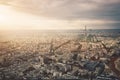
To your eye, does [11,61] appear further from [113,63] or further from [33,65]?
[113,63]

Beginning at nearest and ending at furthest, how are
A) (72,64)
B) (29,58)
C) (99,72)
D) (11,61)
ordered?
(99,72) → (72,64) → (11,61) → (29,58)

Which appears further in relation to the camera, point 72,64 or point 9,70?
point 72,64

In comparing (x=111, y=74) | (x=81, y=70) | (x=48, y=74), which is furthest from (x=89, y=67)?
(x=48, y=74)

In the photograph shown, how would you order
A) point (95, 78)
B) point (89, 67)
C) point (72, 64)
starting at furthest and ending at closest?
1. point (72, 64)
2. point (89, 67)
3. point (95, 78)

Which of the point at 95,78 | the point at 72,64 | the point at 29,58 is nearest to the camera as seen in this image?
the point at 95,78

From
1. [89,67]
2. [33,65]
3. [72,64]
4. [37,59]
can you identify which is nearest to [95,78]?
[89,67]

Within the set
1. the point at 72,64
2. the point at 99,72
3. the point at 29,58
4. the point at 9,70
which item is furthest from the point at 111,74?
the point at 29,58

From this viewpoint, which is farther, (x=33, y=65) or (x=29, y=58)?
(x=29, y=58)

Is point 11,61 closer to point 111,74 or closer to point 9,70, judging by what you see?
point 9,70

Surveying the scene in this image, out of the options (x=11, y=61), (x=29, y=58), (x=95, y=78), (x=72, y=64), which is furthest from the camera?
(x=29, y=58)
